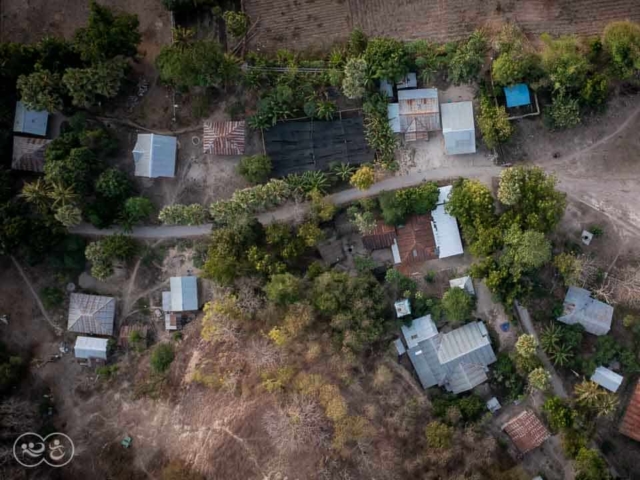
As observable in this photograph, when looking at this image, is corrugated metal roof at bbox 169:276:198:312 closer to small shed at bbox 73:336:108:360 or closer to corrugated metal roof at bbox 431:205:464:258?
small shed at bbox 73:336:108:360

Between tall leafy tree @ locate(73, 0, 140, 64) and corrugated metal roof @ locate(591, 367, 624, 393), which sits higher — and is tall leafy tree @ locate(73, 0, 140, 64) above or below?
above

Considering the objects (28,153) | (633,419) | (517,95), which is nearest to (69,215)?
(28,153)

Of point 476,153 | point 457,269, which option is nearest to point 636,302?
point 457,269

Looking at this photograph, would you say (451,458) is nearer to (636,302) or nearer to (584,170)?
(636,302)

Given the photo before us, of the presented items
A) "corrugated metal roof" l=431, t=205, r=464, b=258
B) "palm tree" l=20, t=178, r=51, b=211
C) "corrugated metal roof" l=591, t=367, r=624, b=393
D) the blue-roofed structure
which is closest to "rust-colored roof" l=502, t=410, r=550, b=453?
"corrugated metal roof" l=591, t=367, r=624, b=393

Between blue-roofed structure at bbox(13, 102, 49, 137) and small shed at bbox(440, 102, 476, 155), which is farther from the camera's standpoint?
blue-roofed structure at bbox(13, 102, 49, 137)

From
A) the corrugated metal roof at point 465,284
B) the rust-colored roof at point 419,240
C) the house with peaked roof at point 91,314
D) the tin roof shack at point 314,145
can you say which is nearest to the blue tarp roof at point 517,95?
the rust-colored roof at point 419,240

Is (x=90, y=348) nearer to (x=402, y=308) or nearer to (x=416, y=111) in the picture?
(x=402, y=308)
